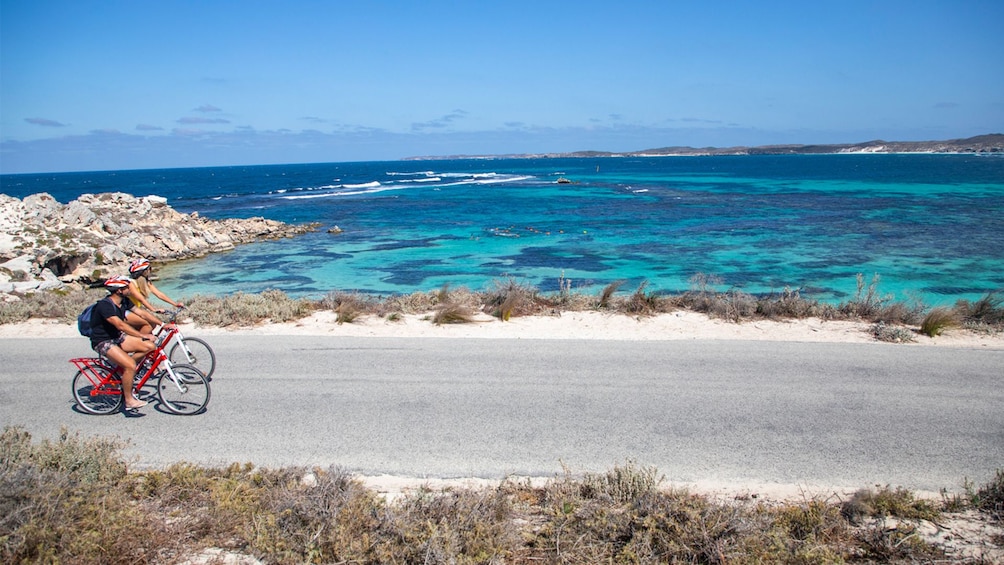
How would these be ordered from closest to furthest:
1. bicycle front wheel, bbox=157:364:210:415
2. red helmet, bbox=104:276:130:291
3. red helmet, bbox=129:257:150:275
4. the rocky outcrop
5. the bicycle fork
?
red helmet, bbox=104:276:130:291
the bicycle fork
bicycle front wheel, bbox=157:364:210:415
red helmet, bbox=129:257:150:275
the rocky outcrop

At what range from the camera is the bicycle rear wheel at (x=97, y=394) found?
7207 millimetres

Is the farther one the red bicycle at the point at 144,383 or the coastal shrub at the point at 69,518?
the red bicycle at the point at 144,383

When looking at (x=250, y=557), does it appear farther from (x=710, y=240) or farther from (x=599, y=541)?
(x=710, y=240)

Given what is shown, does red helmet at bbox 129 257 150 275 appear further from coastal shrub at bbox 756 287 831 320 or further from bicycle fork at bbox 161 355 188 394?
coastal shrub at bbox 756 287 831 320

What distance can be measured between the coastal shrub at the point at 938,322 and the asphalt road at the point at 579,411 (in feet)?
3.33

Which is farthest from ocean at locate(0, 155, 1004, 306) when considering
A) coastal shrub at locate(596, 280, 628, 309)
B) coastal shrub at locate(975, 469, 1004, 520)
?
coastal shrub at locate(975, 469, 1004, 520)

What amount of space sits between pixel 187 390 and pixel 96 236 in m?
25.5

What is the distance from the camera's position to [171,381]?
755 centimetres

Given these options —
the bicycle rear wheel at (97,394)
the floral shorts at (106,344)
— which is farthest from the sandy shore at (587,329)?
the floral shorts at (106,344)

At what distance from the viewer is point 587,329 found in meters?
11.0

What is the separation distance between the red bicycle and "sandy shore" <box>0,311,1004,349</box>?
11.3 ft

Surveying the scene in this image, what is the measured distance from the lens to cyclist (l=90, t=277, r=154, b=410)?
687 centimetres

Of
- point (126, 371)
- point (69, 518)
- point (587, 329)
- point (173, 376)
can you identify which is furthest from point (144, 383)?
point (587, 329)

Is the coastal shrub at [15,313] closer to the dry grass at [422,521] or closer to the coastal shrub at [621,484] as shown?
the dry grass at [422,521]
